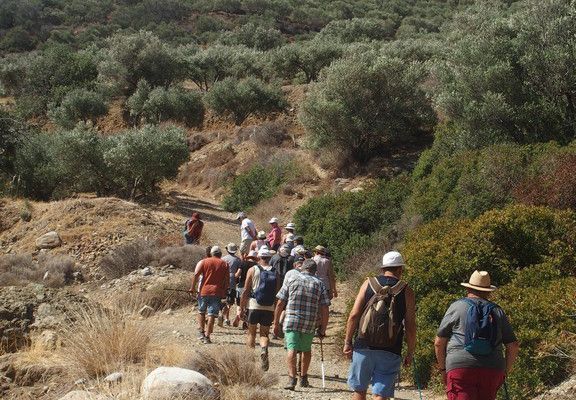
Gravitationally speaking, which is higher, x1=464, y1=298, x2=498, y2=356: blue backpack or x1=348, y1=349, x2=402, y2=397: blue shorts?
x1=464, y1=298, x2=498, y2=356: blue backpack

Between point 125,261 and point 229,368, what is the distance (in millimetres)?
11086

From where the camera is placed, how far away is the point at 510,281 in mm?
10336

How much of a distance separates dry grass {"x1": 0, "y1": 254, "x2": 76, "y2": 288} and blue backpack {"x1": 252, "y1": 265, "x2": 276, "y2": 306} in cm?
860

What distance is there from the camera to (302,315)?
27.9 ft

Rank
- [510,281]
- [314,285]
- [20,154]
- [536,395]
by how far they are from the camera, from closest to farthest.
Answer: [536,395], [314,285], [510,281], [20,154]

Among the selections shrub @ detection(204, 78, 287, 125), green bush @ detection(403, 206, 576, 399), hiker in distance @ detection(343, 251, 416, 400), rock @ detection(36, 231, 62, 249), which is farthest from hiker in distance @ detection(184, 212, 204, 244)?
shrub @ detection(204, 78, 287, 125)

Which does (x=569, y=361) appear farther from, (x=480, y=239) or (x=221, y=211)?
(x=221, y=211)

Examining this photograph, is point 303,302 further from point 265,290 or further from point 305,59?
point 305,59

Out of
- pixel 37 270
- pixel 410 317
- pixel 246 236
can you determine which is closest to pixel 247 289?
pixel 410 317

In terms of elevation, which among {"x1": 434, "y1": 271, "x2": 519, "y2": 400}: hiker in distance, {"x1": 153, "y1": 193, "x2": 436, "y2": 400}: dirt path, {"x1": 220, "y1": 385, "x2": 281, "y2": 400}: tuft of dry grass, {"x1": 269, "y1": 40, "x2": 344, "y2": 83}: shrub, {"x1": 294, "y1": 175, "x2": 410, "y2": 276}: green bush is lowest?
{"x1": 153, "y1": 193, "x2": 436, "y2": 400}: dirt path

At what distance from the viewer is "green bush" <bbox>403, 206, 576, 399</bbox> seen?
7.99m

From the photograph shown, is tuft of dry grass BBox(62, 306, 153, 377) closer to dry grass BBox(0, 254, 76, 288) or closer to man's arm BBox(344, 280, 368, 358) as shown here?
man's arm BBox(344, 280, 368, 358)

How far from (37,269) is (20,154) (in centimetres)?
1134

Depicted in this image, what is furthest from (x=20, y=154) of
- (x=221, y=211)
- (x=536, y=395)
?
(x=536, y=395)
